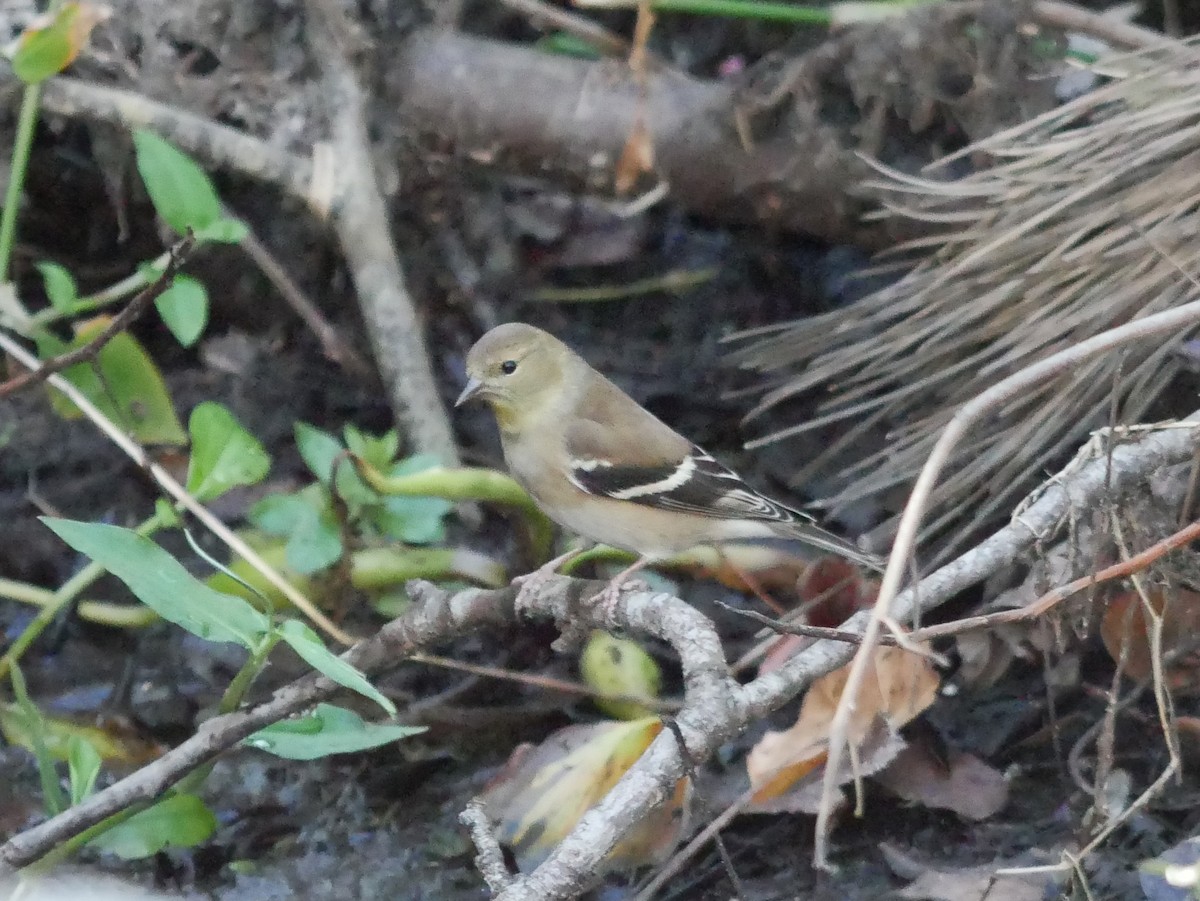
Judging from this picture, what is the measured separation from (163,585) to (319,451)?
104cm

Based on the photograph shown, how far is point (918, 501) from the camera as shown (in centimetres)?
173

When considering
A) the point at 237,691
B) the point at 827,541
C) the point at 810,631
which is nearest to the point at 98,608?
the point at 237,691

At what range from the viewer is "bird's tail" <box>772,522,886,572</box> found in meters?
3.03

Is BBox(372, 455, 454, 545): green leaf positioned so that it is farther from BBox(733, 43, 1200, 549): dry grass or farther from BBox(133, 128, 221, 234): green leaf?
BBox(733, 43, 1200, 549): dry grass

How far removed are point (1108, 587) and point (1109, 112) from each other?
1423 millimetres

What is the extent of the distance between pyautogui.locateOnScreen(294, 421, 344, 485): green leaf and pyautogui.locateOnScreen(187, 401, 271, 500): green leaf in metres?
0.20

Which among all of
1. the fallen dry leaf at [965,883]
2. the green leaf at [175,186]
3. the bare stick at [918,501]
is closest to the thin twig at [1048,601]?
the bare stick at [918,501]

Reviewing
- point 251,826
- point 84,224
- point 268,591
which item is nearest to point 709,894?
point 251,826

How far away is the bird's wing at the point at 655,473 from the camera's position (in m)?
3.48

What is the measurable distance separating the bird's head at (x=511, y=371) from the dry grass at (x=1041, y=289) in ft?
2.29

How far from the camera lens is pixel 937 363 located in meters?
3.37

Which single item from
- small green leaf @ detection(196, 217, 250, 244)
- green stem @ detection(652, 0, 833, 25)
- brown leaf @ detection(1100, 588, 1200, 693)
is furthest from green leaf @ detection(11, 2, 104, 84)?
brown leaf @ detection(1100, 588, 1200, 693)

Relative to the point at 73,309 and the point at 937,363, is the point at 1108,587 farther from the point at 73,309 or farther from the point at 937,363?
the point at 73,309

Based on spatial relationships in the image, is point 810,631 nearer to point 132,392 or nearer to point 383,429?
point 132,392
